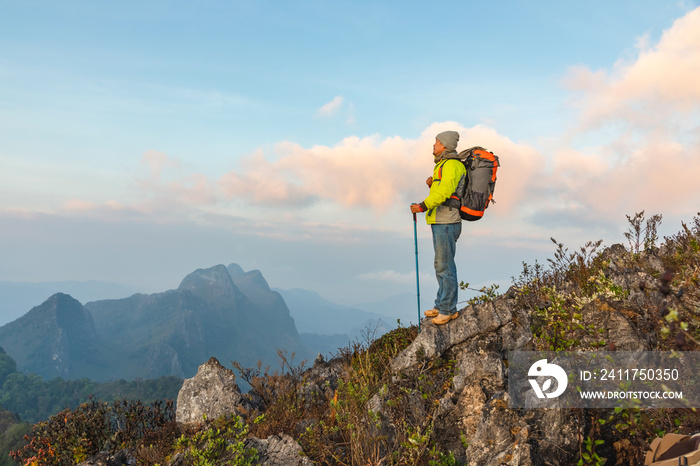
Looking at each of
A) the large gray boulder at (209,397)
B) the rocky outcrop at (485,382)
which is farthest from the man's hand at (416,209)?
the large gray boulder at (209,397)

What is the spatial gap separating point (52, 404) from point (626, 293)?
584ft

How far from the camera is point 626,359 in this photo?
598 cm

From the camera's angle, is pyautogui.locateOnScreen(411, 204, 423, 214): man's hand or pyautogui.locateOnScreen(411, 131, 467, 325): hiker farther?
pyautogui.locateOnScreen(411, 204, 423, 214): man's hand

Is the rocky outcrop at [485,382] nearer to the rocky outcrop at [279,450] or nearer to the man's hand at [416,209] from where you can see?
the rocky outcrop at [279,450]

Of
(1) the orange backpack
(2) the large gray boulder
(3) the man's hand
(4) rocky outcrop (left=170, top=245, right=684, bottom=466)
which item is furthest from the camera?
(3) the man's hand

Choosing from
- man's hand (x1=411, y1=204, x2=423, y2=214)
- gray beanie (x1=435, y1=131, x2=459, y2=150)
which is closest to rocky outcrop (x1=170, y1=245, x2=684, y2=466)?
man's hand (x1=411, y1=204, x2=423, y2=214)

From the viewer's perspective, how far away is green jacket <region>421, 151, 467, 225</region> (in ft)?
27.1

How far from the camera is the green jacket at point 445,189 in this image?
27.1 feet

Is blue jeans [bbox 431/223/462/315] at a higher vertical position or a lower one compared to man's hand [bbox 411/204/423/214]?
lower

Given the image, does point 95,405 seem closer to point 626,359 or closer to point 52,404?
point 626,359

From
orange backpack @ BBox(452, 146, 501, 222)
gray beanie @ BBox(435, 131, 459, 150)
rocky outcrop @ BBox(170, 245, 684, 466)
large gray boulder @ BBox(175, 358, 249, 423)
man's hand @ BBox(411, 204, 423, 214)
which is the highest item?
gray beanie @ BBox(435, 131, 459, 150)

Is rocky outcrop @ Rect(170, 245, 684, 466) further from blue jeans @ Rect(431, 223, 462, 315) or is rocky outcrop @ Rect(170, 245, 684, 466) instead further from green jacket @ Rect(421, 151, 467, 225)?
green jacket @ Rect(421, 151, 467, 225)

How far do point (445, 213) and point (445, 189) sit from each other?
19.7 inches

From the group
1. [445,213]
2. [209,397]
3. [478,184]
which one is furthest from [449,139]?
[209,397]
